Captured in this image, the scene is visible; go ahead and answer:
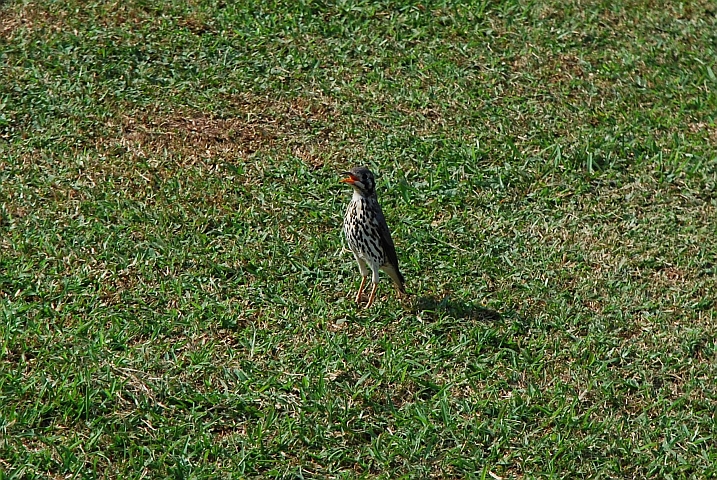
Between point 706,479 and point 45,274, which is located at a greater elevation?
point 45,274

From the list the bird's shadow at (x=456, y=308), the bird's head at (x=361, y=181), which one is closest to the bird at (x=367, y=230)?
the bird's head at (x=361, y=181)

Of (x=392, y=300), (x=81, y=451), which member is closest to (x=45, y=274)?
(x=81, y=451)

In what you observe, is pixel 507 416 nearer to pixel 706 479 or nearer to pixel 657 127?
pixel 706 479

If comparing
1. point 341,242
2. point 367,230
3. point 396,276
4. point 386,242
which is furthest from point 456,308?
point 341,242

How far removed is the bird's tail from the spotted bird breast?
9 cm

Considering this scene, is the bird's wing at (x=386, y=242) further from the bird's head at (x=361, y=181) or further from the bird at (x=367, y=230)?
the bird's head at (x=361, y=181)

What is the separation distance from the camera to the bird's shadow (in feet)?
22.7

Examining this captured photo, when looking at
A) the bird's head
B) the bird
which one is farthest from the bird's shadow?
the bird's head

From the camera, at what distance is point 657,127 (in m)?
8.93

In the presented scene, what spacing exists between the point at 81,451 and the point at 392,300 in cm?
233

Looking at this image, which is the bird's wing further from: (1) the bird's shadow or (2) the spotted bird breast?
(1) the bird's shadow

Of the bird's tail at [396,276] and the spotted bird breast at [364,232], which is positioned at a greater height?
the spotted bird breast at [364,232]

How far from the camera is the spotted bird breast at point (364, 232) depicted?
6.66 metres

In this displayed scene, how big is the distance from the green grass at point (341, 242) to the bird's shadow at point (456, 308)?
0.02 meters
